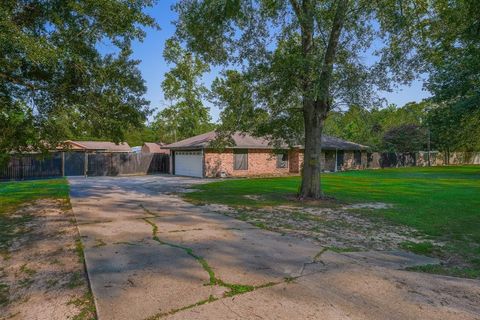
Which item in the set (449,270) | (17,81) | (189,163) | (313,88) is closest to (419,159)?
(189,163)

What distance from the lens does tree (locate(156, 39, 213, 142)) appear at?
3678 centimetres

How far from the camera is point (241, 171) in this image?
24.8 meters

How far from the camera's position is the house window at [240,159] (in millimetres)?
24438

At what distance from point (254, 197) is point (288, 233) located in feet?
18.7

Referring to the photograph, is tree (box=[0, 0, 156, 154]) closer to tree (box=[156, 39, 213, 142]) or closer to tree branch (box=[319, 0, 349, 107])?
tree branch (box=[319, 0, 349, 107])

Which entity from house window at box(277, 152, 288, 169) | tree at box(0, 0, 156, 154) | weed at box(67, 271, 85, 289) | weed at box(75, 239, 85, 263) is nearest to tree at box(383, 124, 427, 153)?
house window at box(277, 152, 288, 169)

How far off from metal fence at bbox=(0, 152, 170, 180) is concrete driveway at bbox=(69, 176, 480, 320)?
753 inches

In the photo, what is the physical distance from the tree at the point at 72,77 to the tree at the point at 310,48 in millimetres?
2803

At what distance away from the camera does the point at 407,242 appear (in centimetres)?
622

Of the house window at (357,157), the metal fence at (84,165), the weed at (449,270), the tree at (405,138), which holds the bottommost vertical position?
the weed at (449,270)

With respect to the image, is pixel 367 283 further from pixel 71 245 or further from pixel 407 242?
pixel 71 245

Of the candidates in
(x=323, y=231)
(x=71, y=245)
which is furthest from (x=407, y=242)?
(x=71, y=245)

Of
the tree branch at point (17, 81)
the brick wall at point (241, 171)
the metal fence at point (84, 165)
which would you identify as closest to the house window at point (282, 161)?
the brick wall at point (241, 171)

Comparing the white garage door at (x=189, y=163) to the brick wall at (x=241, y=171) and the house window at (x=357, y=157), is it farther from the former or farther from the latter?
the house window at (x=357, y=157)
